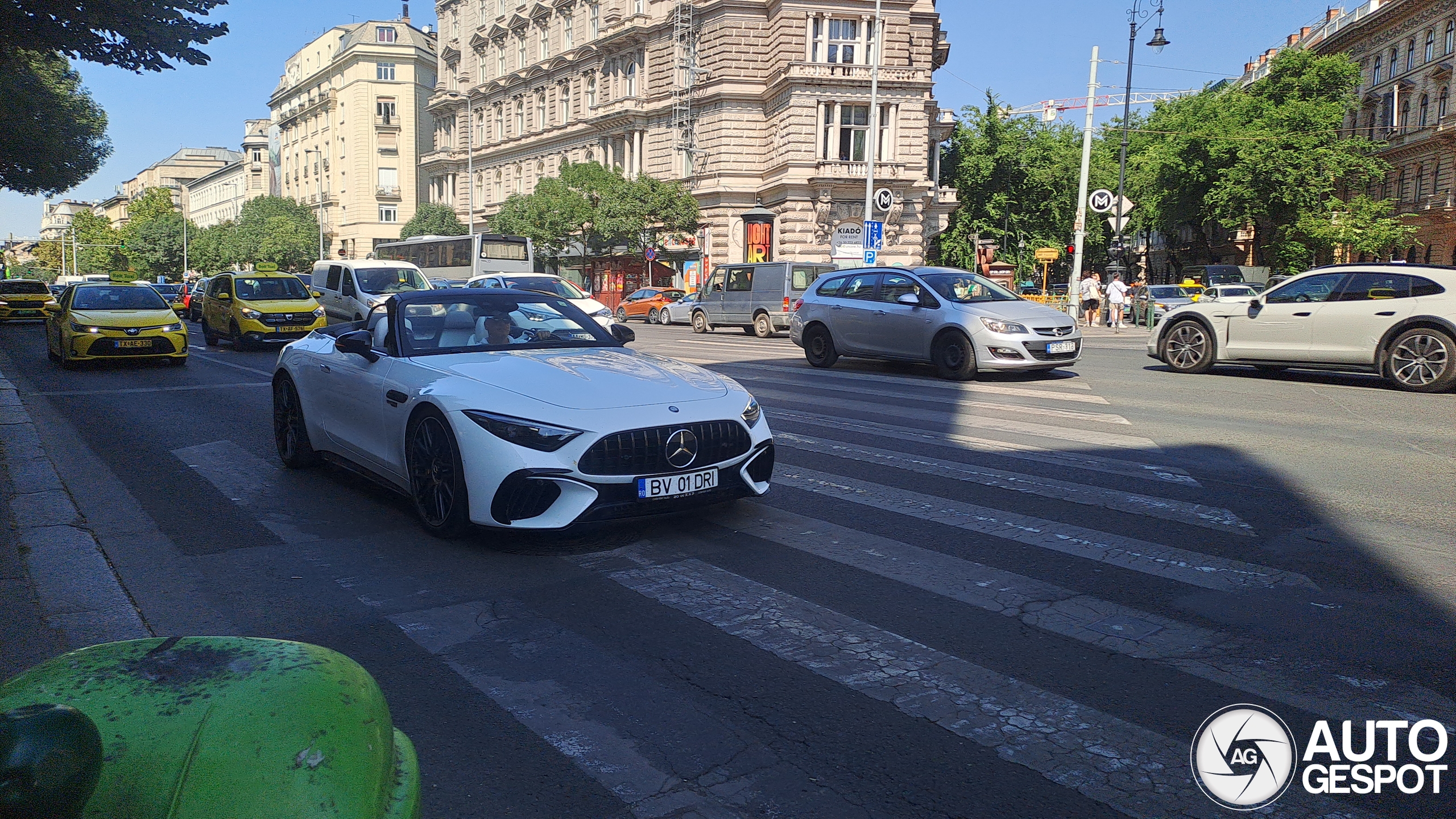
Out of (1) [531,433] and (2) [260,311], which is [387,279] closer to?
(2) [260,311]

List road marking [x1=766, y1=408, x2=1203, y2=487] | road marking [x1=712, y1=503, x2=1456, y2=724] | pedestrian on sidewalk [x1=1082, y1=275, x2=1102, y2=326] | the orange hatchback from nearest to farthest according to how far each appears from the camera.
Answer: road marking [x1=712, y1=503, x2=1456, y2=724] < road marking [x1=766, y1=408, x2=1203, y2=487] < pedestrian on sidewalk [x1=1082, y1=275, x2=1102, y2=326] < the orange hatchback

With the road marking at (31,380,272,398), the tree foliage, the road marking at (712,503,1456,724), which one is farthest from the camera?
the tree foliage

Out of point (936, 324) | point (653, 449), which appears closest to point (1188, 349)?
point (936, 324)

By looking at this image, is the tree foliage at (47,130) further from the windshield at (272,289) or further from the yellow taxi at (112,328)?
the windshield at (272,289)

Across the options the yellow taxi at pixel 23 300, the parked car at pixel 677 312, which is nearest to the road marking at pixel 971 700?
the parked car at pixel 677 312

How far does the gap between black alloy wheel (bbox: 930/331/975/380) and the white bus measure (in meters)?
24.4

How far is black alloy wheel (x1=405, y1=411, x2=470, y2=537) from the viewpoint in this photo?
544 cm

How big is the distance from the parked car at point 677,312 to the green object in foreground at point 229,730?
3249 cm

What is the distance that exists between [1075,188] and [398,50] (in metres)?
58.4

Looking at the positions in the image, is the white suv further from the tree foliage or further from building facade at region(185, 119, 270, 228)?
building facade at region(185, 119, 270, 228)

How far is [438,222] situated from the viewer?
3012 inches

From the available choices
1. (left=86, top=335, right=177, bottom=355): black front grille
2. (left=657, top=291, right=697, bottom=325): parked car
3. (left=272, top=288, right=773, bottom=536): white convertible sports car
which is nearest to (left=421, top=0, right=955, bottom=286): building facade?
(left=657, top=291, right=697, bottom=325): parked car

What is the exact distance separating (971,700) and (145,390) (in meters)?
12.9

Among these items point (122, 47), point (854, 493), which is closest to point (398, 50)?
point (122, 47)
